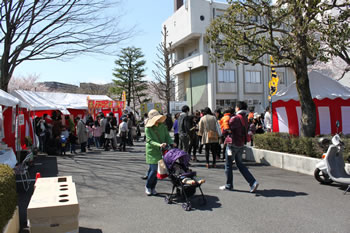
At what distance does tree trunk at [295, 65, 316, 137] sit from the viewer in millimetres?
9211

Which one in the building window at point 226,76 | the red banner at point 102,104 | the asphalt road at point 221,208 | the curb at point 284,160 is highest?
the building window at point 226,76

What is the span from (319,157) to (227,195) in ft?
11.3

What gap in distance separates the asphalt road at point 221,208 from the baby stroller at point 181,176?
220 mm

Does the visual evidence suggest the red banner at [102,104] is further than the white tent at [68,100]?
Yes

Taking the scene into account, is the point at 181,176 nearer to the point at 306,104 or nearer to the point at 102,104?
the point at 306,104

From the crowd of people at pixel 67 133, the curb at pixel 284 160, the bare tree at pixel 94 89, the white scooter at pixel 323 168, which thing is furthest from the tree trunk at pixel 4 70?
the bare tree at pixel 94 89

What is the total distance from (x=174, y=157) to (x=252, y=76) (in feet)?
115

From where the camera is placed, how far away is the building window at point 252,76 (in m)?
38.0

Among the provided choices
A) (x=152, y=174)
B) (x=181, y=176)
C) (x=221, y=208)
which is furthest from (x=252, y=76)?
(x=221, y=208)

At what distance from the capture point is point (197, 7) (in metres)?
34.4

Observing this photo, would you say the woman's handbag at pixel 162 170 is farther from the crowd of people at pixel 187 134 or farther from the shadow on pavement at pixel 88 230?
the shadow on pavement at pixel 88 230

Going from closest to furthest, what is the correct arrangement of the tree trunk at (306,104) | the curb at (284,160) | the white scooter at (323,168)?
the white scooter at (323,168)
the curb at (284,160)
the tree trunk at (306,104)

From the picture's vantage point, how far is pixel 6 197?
347cm

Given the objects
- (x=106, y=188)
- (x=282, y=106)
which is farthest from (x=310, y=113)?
(x=106, y=188)
